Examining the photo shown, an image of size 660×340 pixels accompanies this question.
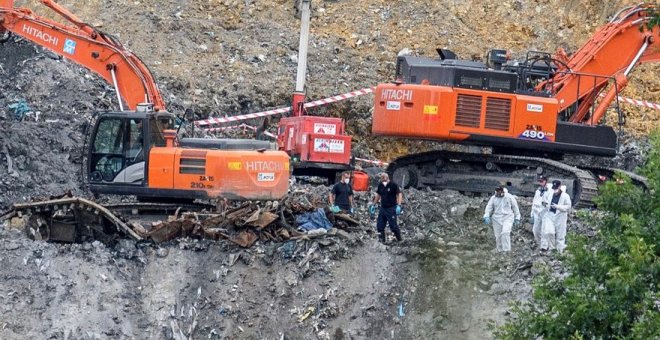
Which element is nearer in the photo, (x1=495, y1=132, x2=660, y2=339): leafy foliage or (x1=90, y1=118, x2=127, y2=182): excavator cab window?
(x1=495, y1=132, x2=660, y2=339): leafy foliage

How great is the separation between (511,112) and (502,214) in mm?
4058

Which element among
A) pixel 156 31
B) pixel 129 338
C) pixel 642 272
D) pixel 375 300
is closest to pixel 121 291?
pixel 129 338

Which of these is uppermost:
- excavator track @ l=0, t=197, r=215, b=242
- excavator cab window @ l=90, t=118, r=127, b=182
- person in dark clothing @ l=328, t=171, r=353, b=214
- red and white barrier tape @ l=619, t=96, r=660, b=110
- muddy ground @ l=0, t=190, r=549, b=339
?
red and white barrier tape @ l=619, t=96, r=660, b=110

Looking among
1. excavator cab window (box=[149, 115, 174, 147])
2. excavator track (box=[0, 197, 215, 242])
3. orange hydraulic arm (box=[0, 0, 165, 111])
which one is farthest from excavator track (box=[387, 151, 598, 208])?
excavator track (box=[0, 197, 215, 242])

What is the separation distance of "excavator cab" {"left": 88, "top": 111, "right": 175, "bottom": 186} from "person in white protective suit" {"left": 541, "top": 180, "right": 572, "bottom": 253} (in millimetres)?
5968

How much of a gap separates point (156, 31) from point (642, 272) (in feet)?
73.7

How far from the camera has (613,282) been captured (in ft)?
39.1

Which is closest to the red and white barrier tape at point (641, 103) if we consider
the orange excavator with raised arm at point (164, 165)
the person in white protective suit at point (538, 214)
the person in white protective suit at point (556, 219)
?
the person in white protective suit at point (538, 214)

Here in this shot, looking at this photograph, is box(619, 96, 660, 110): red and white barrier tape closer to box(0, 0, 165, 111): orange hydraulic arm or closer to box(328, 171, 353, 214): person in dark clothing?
box(328, 171, 353, 214): person in dark clothing

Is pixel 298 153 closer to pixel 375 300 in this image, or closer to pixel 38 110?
pixel 38 110

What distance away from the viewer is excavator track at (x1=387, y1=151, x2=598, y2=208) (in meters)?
23.9

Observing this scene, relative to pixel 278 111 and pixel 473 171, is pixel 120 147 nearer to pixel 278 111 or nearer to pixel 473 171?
pixel 473 171

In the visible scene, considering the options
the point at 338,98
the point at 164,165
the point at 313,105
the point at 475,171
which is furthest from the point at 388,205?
the point at 338,98

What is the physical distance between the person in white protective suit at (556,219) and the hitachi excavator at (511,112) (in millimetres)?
3153
